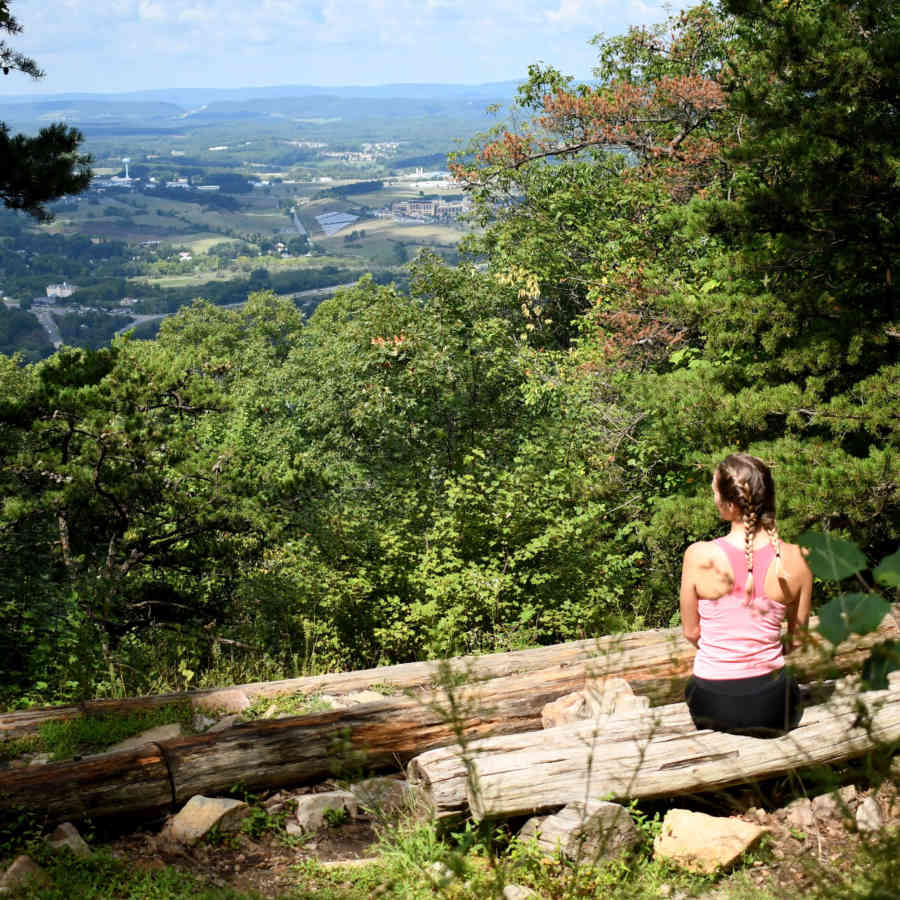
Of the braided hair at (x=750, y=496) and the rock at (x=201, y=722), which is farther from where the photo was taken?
the rock at (x=201, y=722)

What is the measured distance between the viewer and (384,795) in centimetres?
365

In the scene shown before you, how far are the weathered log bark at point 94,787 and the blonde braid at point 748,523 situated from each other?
Answer: 2710mm

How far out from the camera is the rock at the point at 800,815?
3408 mm

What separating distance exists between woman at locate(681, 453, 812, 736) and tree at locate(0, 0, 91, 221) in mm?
6635

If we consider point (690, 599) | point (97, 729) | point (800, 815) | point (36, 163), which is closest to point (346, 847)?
point (97, 729)

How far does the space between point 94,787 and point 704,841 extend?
2.57 metres

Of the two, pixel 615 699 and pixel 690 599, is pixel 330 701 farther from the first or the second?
pixel 690 599

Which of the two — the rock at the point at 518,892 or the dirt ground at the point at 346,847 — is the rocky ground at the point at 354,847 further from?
the rock at the point at 518,892

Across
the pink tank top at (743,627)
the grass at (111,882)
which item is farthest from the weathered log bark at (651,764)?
the grass at (111,882)

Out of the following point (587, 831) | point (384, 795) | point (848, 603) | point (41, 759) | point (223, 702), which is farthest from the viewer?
point (223, 702)

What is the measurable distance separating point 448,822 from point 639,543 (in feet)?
29.3

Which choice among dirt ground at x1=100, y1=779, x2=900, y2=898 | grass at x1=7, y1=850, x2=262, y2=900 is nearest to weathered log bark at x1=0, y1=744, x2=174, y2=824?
dirt ground at x1=100, y1=779, x2=900, y2=898

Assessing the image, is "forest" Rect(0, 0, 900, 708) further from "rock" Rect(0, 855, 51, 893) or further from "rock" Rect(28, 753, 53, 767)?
"rock" Rect(0, 855, 51, 893)

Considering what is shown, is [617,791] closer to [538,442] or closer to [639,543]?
[538,442]
